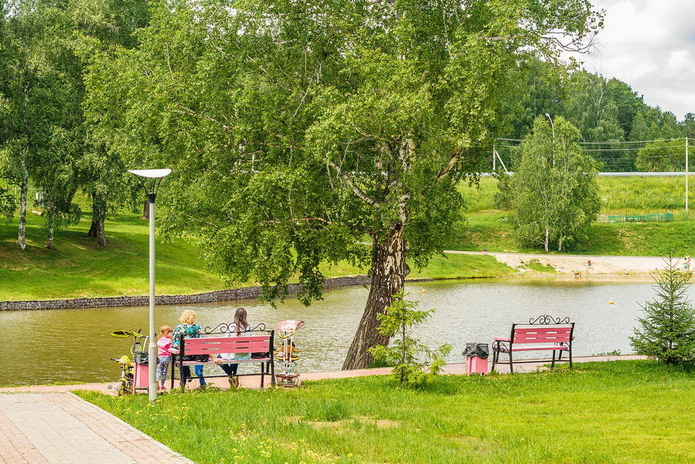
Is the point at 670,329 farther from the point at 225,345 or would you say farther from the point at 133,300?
the point at 133,300

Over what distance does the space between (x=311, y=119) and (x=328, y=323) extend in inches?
561

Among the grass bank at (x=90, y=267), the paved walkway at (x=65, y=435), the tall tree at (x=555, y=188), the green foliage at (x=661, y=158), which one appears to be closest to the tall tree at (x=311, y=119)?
the paved walkway at (x=65, y=435)

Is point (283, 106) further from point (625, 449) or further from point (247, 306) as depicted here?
point (247, 306)

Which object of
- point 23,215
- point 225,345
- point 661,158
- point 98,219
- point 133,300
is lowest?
point 133,300

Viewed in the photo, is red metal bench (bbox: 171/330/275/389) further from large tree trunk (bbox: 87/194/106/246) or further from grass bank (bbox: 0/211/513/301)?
large tree trunk (bbox: 87/194/106/246)

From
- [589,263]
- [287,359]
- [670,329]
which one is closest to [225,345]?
[287,359]

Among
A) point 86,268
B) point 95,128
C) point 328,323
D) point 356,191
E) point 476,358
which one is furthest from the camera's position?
point 86,268

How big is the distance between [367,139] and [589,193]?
5669cm

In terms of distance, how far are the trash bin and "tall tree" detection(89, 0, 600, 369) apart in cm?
297

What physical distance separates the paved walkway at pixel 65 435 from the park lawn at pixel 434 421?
0.32m

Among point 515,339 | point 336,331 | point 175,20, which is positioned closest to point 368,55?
point 175,20

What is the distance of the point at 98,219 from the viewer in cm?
4622

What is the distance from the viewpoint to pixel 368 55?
1780cm

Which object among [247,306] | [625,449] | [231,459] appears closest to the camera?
[231,459]
